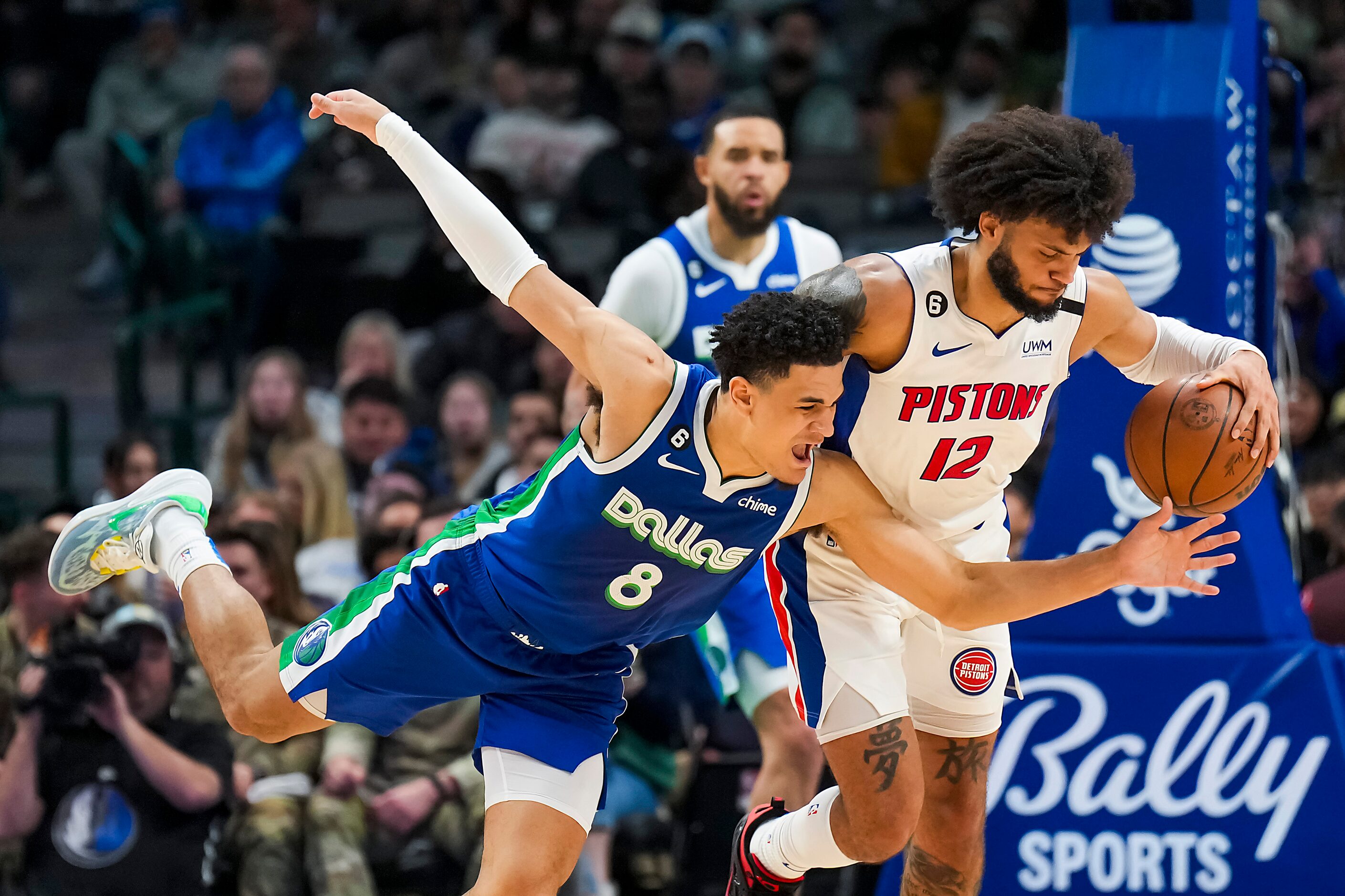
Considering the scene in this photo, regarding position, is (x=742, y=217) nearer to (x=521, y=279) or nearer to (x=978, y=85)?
(x=521, y=279)

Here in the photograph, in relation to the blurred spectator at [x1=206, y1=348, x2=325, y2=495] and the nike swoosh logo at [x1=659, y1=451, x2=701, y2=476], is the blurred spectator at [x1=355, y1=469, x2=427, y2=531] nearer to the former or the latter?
the blurred spectator at [x1=206, y1=348, x2=325, y2=495]

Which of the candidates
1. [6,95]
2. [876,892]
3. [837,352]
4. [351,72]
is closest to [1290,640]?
[876,892]

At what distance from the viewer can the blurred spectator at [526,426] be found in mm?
6965

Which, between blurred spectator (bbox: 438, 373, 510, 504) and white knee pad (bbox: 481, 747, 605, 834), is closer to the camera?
white knee pad (bbox: 481, 747, 605, 834)

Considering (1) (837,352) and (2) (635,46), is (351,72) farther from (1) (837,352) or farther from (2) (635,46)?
(1) (837,352)

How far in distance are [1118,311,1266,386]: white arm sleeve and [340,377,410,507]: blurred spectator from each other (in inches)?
167

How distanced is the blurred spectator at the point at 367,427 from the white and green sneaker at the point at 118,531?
305cm

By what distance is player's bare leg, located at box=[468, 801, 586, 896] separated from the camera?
365cm

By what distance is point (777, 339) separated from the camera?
11.3 ft

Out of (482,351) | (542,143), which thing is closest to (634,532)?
(482,351)

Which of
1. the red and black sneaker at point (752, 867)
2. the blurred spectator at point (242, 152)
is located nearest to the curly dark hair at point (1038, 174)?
the red and black sneaker at point (752, 867)

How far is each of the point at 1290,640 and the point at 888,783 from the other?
1.74 m

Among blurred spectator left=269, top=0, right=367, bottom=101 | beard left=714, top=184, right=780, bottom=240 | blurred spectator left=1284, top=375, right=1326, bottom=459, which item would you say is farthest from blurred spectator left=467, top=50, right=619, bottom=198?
beard left=714, top=184, right=780, bottom=240

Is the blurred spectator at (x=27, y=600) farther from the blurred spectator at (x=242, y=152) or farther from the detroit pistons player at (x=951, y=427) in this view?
the blurred spectator at (x=242, y=152)
